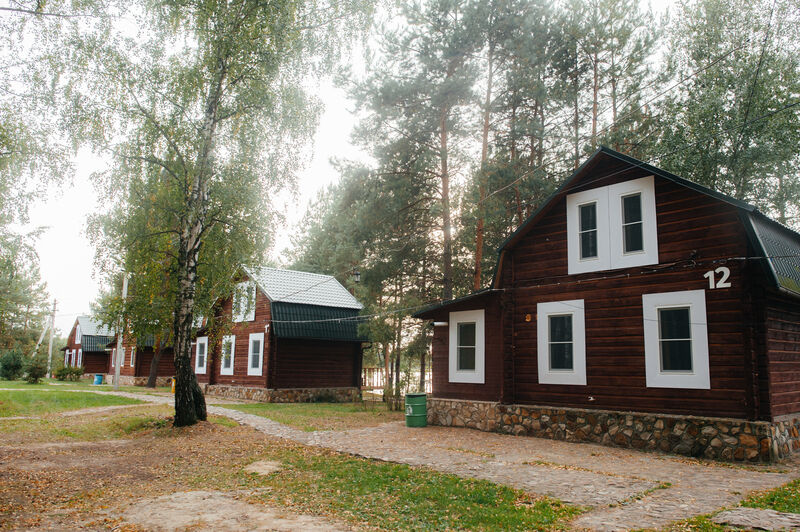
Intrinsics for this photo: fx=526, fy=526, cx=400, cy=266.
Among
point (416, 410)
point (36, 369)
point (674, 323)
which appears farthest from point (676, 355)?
point (36, 369)

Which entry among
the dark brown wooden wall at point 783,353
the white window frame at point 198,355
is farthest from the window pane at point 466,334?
the white window frame at point 198,355

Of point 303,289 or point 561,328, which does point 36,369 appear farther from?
point 561,328

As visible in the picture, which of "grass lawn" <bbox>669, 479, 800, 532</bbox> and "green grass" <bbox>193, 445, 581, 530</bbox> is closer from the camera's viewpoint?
"grass lawn" <bbox>669, 479, 800, 532</bbox>

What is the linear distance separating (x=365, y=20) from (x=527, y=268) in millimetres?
8264

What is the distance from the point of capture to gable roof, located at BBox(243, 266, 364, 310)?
2467 cm

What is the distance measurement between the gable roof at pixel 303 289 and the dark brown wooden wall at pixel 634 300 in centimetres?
1292

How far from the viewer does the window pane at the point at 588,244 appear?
13.3m

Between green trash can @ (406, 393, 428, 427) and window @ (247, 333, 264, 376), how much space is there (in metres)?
11.0

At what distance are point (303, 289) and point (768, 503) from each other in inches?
849

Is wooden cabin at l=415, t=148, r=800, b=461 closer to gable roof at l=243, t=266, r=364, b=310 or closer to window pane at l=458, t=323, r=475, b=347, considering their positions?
window pane at l=458, t=323, r=475, b=347

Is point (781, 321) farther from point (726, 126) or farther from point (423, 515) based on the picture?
point (726, 126)

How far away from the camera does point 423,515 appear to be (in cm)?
646

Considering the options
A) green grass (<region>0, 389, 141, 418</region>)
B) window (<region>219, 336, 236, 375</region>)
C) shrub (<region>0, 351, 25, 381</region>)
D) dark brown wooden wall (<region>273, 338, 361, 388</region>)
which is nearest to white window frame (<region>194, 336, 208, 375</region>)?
window (<region>219, 336, 236, 375</region>)

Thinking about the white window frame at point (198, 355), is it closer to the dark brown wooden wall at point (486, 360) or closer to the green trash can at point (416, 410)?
the green trash can at point (416, 410)
